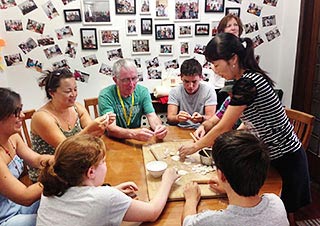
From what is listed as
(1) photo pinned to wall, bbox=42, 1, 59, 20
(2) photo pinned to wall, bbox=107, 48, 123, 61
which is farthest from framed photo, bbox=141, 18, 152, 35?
(1) photo pinned to wall, bbox=42, 1, 59, 20

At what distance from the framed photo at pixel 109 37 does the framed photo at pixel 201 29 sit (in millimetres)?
851

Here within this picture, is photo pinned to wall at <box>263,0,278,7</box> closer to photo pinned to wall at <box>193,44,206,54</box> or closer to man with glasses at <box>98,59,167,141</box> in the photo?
photo pinned to wall at <box>193,44,206,54</box>

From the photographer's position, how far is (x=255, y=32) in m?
3.48

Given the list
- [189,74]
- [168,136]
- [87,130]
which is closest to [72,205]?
[87,130]

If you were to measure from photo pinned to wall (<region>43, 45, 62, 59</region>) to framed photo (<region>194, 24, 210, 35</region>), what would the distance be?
146 cm

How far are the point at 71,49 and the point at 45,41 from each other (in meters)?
0.26

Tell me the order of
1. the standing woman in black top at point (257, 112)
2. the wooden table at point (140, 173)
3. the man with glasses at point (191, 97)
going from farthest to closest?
the man with glasses at point (191, 97)
the standing woman in black top at point (257, 112)
the wooden table at point (140, 173)

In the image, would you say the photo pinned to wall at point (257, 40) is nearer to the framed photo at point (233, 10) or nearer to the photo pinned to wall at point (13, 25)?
the framed photo at point (233, 10)

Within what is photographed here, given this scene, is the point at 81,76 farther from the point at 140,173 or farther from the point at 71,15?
the point at 140,173

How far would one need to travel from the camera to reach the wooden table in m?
1.29

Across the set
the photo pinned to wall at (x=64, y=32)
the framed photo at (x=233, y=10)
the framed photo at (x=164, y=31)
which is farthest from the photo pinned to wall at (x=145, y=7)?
the framed photo at (x=233, y=10)

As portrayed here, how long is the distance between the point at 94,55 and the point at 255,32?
181 centimetres

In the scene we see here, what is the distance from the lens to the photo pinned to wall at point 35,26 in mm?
3031

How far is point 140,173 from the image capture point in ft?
5.24
